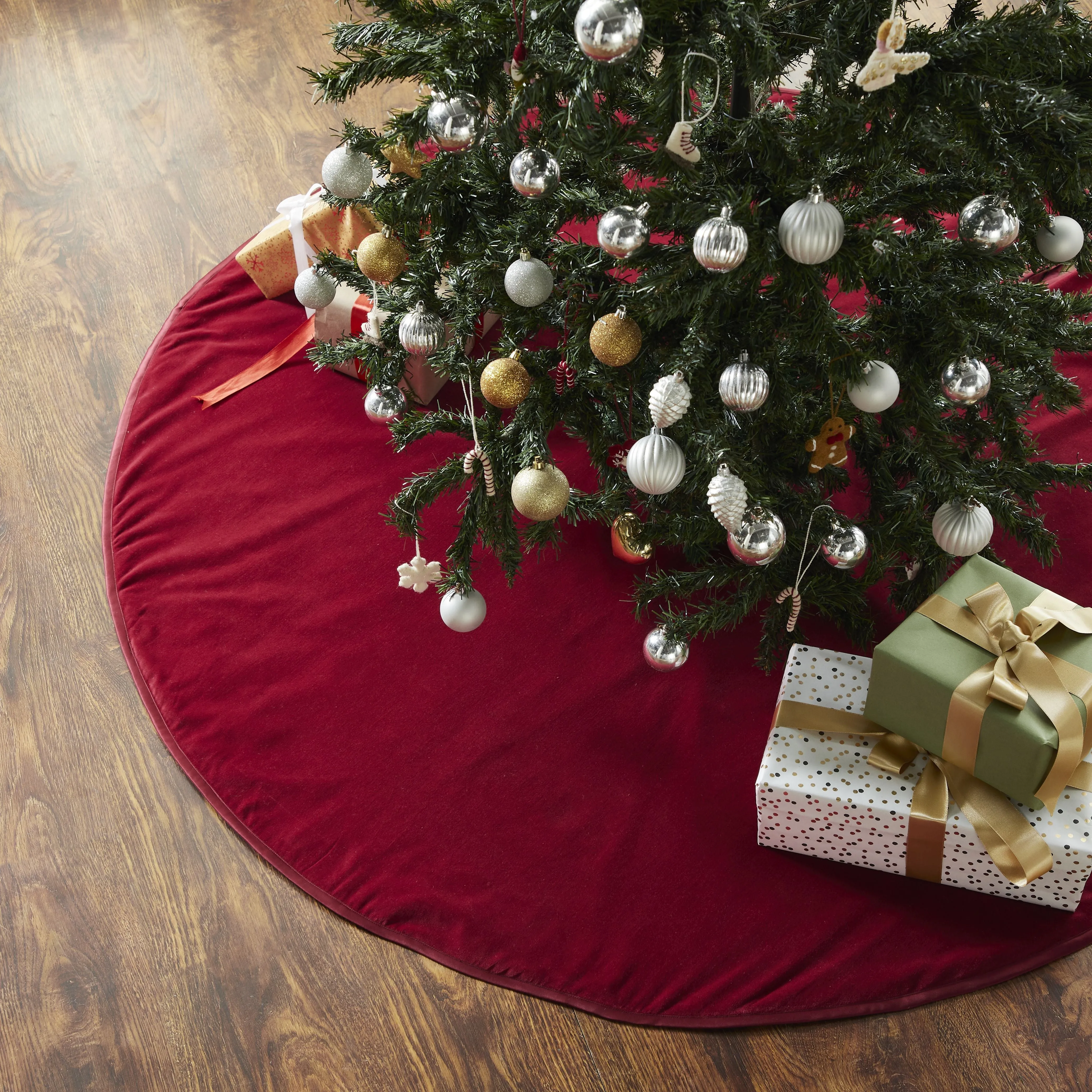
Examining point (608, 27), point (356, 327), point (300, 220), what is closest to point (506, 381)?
point (608, 27)

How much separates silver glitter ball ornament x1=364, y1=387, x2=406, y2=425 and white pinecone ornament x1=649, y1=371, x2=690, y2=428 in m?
0.39

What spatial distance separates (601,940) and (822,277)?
831mm

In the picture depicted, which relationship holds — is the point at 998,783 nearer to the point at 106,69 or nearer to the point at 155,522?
the point at 155,522

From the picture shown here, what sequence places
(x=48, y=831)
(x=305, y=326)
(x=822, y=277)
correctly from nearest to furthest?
(x=822, y=277) → (x=48, y=831) → (x=305, y=326)

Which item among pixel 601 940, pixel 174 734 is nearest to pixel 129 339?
pixel 174 734

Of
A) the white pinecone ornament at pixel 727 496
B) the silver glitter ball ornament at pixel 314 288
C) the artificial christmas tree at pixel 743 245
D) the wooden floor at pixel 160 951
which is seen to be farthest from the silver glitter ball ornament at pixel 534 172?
the wooden floor at pixel 160 951

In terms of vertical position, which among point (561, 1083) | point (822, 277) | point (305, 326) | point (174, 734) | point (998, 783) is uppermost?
point (822, 277)

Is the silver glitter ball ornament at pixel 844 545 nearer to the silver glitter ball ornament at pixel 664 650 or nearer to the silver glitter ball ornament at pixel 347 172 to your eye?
the silver glitter ball ornament at pixel 664 650

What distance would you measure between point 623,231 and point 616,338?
0.13 meters

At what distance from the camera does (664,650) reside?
4.77 ft

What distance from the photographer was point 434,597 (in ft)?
5.65

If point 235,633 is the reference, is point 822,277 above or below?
above

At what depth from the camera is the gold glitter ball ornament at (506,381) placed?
1.20 m

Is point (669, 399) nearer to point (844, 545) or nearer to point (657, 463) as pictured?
point (657, 463)
